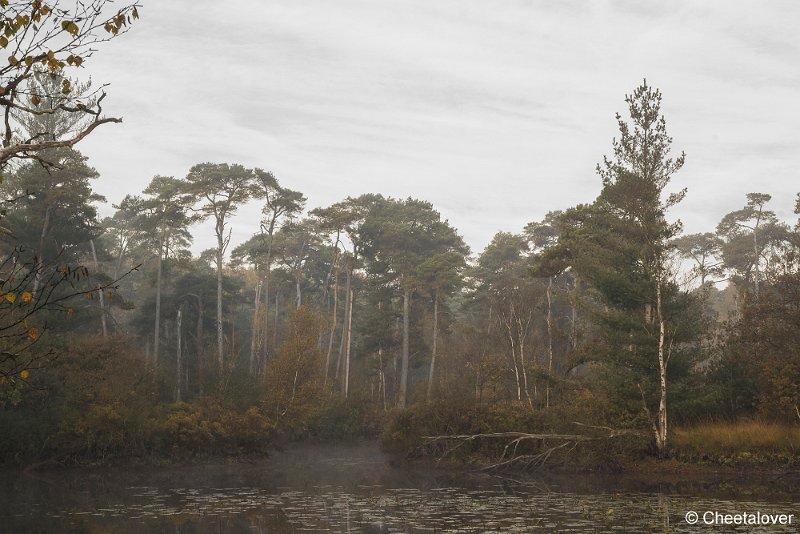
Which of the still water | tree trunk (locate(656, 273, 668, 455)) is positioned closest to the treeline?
tree trunk (locate(656, 273, 668, 455))

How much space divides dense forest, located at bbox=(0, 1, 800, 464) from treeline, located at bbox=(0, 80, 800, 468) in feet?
0.43

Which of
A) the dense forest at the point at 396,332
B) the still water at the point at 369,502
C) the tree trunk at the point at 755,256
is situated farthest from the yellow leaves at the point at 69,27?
the tree trunk at the point at 755,256

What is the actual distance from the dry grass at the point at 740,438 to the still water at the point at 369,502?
1786 mm

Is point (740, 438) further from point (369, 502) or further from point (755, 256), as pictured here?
point (755, 256)

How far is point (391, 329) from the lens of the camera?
203 feet

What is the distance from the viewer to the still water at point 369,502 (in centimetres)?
1590

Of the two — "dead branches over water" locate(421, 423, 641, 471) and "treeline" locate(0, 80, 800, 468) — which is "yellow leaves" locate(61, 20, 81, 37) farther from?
"dead branches over water" locate(421, 423, 641, 471)

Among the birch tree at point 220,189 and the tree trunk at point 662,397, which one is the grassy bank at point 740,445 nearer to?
the tree trunk at point 662,397

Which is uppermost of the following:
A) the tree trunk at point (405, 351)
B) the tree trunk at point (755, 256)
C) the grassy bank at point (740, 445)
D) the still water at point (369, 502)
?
the tree trunk at point (755, 256)

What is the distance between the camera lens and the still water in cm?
1590

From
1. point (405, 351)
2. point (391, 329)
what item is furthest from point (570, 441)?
point (391, 329)

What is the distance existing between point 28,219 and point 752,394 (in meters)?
40.8

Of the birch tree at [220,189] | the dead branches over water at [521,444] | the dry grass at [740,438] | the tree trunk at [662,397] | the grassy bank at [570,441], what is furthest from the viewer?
the birch tree at [220,189]

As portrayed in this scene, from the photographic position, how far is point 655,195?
2992 cm
